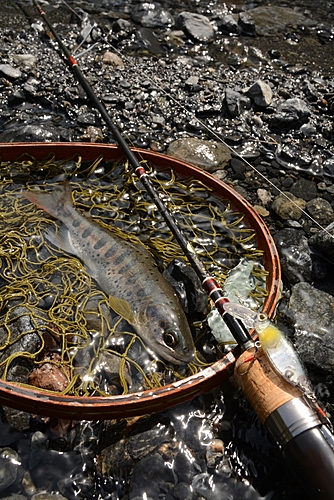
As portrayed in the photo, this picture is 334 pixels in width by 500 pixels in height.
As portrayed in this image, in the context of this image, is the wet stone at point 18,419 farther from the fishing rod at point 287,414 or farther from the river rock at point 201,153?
the river rock at point 201,153

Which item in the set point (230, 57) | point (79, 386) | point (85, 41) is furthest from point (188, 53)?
point (79, 386)

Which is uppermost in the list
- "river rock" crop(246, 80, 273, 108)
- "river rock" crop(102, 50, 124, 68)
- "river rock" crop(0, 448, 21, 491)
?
"river rock" crop(246, 80, 273, 108)

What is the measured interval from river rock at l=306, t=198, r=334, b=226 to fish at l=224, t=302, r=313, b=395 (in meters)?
2.89

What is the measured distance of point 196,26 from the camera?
1001cm

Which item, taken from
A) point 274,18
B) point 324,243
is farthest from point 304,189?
point 274,18

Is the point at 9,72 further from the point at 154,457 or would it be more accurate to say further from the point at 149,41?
the point at 154,457

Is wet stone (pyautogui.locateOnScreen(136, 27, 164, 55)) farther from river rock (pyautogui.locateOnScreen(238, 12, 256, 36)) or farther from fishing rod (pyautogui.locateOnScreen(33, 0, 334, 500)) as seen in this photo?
fishing rod (pyautogui.locateOnScreen(33, 0, 334, 500))

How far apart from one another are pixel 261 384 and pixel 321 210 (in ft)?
11.2

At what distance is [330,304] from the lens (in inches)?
195

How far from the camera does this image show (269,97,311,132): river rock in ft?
24.7

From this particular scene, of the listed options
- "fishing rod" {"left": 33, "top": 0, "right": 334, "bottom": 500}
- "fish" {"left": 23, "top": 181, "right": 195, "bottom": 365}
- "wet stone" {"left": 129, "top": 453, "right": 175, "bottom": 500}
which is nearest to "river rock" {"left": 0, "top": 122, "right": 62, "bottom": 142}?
"fish" {"left": 23, "top": 181, "right": 195, "bottom": 365}

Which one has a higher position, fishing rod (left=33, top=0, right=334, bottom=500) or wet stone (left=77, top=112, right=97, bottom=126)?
fishing rod (left=33, top=0, right=334, bottom=500)

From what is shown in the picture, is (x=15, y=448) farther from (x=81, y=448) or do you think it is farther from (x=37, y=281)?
(x=37, y=281)

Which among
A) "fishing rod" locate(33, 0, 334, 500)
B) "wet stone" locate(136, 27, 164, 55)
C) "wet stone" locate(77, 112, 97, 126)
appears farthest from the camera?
"wet stone" locate(136, 27, 164, 55)
